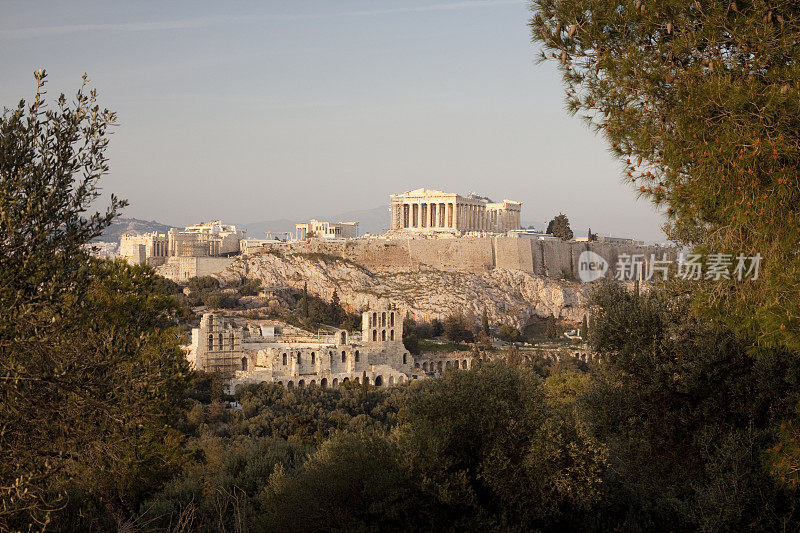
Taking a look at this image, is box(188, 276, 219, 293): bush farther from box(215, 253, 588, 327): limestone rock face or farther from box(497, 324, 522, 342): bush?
box(497, 324, 522, 342): bush

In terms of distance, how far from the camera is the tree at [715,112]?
18.7 feet

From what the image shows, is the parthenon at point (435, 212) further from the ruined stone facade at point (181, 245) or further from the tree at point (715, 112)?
the tree at point (715, 112)

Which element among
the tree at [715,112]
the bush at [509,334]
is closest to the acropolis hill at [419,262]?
the bush at [509,334]

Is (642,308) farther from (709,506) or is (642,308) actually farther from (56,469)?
(56,469)

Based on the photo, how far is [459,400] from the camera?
943 centimetres

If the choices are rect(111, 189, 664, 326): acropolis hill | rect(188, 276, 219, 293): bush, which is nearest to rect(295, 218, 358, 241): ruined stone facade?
rect(111, 189, 664, 326): acropolis hill

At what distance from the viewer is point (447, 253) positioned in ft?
213

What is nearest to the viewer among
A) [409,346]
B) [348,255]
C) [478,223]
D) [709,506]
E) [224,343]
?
[709,506]

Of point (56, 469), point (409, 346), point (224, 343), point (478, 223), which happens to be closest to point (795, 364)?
point (56, 469)

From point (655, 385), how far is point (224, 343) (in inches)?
1060

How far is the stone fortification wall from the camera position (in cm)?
6275

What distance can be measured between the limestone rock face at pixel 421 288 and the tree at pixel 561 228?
1271 cm

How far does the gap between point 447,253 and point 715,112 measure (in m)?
59.0

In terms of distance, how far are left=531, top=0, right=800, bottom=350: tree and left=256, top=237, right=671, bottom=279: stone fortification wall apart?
55234 mm
